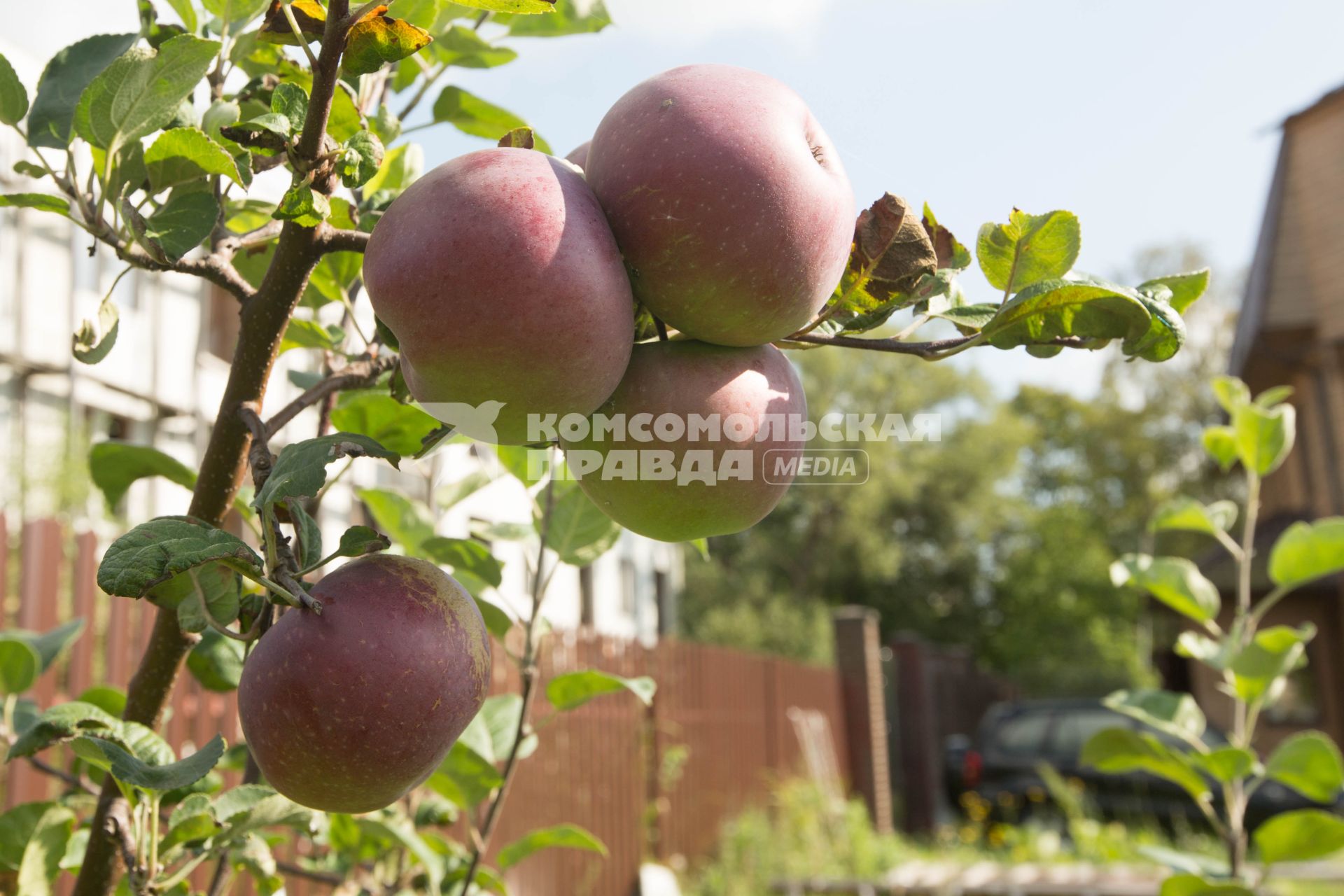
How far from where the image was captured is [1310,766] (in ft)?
6.55

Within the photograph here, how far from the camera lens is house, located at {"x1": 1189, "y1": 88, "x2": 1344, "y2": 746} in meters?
12.2

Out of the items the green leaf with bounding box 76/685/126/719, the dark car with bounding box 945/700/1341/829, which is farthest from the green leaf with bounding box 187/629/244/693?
the dark car with bounding box 945/700/1341/829

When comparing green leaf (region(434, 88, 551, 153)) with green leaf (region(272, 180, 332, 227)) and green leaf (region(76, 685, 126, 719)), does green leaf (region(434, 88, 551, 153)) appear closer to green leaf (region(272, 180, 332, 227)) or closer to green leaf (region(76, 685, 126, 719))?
green leaf (region(272, 180, 332, 227))

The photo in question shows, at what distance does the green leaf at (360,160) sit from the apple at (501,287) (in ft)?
0.15

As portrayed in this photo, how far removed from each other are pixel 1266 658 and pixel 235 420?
1.97 meters

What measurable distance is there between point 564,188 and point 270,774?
43cm

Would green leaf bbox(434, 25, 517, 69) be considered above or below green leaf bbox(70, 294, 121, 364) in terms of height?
above

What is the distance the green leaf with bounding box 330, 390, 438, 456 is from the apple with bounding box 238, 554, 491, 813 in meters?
0.40

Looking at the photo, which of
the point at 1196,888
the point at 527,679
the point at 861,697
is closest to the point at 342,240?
the point at 527,679

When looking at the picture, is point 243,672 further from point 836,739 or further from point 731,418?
point 836,739

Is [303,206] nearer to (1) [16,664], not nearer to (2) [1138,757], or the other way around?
(1) [16,664]


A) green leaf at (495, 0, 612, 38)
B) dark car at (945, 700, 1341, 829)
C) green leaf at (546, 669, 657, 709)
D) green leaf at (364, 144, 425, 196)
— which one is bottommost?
dark car at (945, 700, 1341, 829)

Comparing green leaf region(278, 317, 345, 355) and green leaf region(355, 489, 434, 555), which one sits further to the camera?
green leaf region(355, 489, 434, 555)

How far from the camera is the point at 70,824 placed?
47.7 inches
